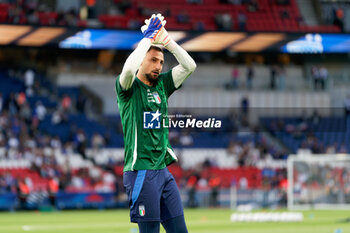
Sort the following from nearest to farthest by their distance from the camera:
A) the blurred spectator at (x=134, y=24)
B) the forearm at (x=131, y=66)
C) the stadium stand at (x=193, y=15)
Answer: the forearm at (x=131, y=66) → the stadium stand at (x=193, y=15) → the blurred spectator at (x=134, y=24)

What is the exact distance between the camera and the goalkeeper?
6.16 meters

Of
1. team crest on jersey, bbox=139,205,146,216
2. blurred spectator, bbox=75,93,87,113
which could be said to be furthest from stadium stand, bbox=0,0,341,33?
team crest on jersey, bbox=139,205,146,216

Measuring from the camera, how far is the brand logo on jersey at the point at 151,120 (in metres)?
6.22

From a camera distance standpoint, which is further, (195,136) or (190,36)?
(190,36)

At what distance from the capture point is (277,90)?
39812mm

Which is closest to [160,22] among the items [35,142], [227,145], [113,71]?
[35,142]

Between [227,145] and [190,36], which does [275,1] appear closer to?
[190,36]

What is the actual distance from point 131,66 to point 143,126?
0.57m

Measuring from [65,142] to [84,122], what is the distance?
2838mm

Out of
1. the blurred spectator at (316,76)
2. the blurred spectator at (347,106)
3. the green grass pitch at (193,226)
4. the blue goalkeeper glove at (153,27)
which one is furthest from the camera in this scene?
the blurred spectator at (316,76)

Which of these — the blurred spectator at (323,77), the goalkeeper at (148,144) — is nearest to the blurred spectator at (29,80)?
the blurred spectator at (323,77)

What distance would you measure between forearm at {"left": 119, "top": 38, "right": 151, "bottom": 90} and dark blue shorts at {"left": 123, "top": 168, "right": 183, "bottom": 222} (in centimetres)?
78

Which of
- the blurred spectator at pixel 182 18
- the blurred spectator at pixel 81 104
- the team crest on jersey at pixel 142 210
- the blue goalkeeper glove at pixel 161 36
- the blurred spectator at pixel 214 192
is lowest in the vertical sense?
the blurred spectator at pixel 214 192

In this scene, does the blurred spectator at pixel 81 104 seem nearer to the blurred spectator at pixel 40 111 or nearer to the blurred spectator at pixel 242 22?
the blurred spectator at pixel 40 111
